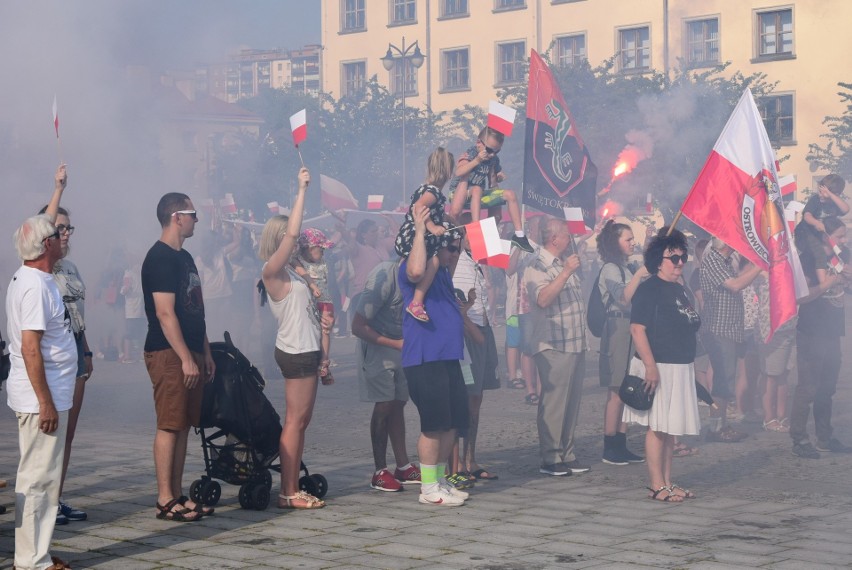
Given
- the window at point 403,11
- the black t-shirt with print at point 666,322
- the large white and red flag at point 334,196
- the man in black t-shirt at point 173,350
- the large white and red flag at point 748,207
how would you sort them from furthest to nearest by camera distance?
1. the window at point 403,11
2. the large white and red flag at point 334,196
3. the large white and red flag at point 748,207
4. the black t-shirt with print at point 666,322
5. the man in black t-shirt at point 173,350

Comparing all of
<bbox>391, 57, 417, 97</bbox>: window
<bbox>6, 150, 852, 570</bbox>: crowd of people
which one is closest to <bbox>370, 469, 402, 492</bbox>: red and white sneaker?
<bbox>6, 150, 852, 570</bbox>: crowd of people

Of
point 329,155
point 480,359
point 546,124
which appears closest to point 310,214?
point 329,155

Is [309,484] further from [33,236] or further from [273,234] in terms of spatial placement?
[33,236]

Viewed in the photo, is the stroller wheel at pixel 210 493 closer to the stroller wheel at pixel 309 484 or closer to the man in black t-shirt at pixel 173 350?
the man in black t-shirt at pixel 173 350

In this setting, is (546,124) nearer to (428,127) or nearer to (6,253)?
(6,253)

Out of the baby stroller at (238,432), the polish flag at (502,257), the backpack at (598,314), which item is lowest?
the baby stroller at (238,432)

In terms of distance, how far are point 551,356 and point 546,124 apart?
3121 millimetres

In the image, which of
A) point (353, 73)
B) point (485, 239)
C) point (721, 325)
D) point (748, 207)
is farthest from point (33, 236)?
point (353, 73)

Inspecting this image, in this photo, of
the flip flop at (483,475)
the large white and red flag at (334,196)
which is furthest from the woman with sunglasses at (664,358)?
the large white and red flag at (334,196)

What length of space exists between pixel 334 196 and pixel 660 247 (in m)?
20.6

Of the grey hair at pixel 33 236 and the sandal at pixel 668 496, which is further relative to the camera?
the sandal at pixel 668 496

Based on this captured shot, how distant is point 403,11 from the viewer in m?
61.9

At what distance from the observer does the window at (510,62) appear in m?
57.0

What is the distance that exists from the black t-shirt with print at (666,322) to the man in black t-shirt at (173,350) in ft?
9.02
